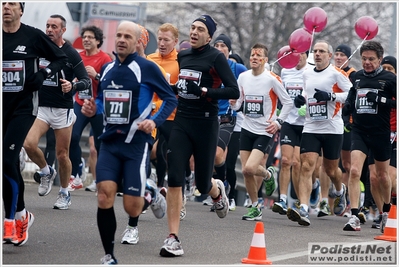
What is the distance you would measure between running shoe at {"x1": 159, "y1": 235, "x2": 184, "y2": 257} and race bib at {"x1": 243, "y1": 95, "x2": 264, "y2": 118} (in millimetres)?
4738

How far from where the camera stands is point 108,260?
309 inches

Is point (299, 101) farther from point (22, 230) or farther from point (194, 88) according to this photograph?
point (22, 230)

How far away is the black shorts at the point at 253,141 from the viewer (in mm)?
13242

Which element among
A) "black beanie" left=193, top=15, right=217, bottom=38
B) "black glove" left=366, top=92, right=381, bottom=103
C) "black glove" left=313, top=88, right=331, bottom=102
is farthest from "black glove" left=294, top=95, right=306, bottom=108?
"black beanie" left=193, top=15, right=217, bottom=38

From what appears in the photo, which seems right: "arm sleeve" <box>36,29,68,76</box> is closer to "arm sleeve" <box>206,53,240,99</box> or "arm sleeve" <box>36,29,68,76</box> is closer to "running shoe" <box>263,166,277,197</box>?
"arm sleeve" <box>206,53,240,99</box>

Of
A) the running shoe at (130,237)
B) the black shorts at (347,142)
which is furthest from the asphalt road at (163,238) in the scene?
the black shorts at (347,142)

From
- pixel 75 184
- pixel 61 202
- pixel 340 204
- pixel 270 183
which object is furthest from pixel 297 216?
pixel 75 184

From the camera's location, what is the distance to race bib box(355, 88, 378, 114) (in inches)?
475

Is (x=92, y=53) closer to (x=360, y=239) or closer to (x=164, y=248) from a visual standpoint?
(x=360, y=239)

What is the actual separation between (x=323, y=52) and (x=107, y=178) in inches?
228

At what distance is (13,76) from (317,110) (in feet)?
18.2

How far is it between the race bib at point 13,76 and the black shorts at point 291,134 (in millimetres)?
6476

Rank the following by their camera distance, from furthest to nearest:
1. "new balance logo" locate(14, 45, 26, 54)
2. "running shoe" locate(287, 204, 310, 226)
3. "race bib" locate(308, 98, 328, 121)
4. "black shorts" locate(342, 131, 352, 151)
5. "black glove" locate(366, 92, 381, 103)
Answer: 1. "black shorts" locate(342, 131, 352, 151)
2. "race bib" locate(308, 98, 328, 121)
3. "running shoe" locate(287, 204, 310, 226)
4. "black glove" locate(366, 92, 381, 103)
5. "new balance logo" locate(14, 45, 26, 54)

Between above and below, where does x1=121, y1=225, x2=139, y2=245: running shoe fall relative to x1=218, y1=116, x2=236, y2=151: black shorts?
below
